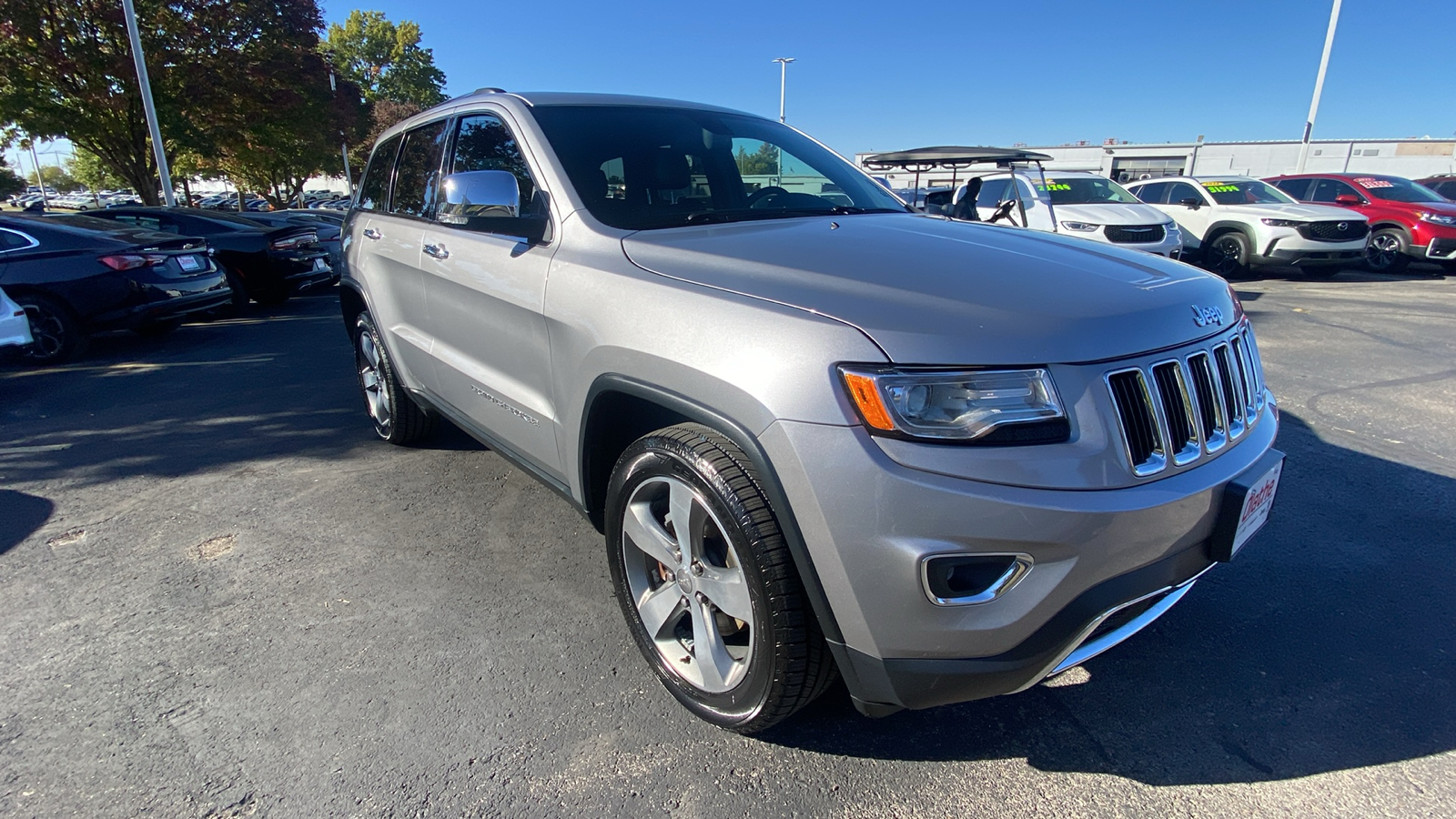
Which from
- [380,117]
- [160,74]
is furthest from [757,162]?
[380,117]

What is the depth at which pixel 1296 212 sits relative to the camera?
38.8ft

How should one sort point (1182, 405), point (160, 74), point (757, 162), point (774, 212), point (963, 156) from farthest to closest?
point (160, 74) < point (963, 156) < point (757, 162) < point (774, 212) < point (1182, 405)

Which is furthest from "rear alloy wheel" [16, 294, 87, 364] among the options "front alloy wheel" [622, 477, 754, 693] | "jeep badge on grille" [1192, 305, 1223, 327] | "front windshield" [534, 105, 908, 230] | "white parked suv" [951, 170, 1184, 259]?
"white parked suv" [951, 170, 1184, 259]

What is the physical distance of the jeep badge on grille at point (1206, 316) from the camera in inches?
78.0

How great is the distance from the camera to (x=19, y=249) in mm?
7066

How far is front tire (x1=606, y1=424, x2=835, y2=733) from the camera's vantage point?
180 centimetres

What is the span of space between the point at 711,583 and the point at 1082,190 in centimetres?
1225

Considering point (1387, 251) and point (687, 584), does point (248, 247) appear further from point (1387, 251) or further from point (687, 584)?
point (1387, 251)

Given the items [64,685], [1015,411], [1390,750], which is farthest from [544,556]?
[1390,750]

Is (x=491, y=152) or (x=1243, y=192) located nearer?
(x=491, y=152)

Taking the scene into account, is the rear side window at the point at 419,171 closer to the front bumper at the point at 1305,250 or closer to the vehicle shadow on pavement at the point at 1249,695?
the vehicle shadow on pavement at the point at 1249,695

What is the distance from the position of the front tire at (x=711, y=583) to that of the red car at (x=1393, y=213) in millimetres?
15451

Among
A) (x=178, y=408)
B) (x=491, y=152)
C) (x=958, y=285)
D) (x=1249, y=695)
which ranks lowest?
(x=178, y=408)

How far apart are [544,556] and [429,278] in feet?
4.37
